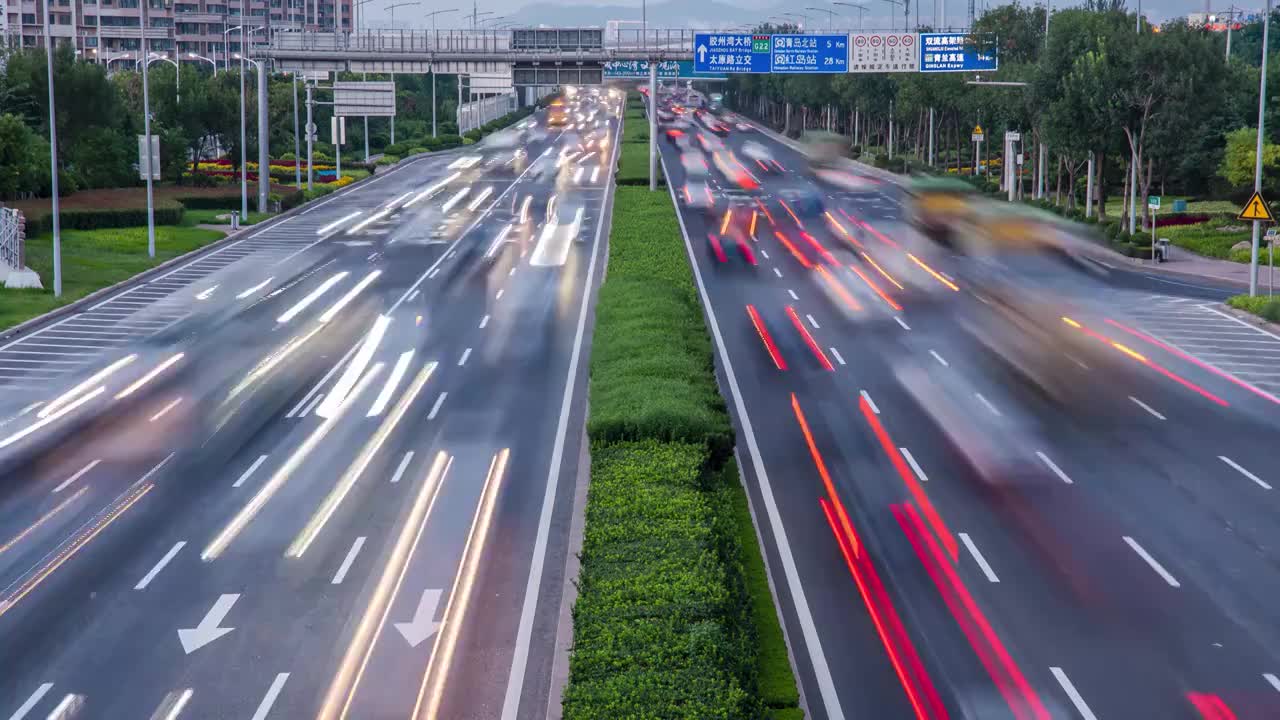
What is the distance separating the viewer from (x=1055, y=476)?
2969 cm

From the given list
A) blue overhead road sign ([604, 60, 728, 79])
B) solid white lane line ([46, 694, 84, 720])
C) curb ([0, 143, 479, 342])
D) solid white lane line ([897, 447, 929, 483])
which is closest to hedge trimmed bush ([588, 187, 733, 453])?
solid white lane line ([897, 447, 929, 483])

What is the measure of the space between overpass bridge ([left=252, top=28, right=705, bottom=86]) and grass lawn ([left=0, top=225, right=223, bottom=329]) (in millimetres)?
18559

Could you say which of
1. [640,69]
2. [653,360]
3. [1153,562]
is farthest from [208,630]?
[640,69]

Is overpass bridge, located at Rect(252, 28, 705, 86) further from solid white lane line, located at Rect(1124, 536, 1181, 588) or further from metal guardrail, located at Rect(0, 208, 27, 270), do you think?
solid white lane line, located at Rect(1124, 536, 1181, 588)

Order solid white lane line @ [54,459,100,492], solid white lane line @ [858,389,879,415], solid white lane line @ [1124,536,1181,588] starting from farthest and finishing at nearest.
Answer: solid white lane line @ [858,389,879,415] < solid white lane line @ [54,459,100,492] < solid white lane line @ [1124,536,1181,588]

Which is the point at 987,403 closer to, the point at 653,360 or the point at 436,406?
the point at 653,360

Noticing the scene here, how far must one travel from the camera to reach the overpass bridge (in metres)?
84.6

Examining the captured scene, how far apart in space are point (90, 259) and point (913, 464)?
41.7 m

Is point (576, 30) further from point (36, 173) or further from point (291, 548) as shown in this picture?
point (291, 548)

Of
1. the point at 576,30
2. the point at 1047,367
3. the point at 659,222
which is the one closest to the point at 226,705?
the point at 1047,367

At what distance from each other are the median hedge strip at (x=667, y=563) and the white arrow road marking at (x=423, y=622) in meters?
2.76

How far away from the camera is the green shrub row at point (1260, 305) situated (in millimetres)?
47344

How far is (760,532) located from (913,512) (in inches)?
125

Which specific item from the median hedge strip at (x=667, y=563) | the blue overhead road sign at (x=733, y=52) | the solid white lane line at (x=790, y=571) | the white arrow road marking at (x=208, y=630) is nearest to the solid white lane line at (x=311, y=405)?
the median hedge strip at (x=667, y=563)
